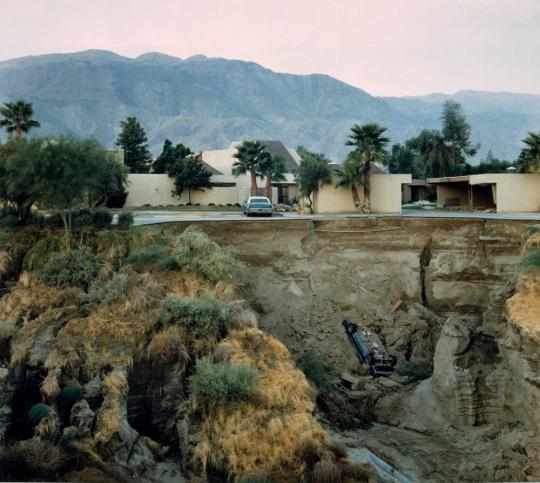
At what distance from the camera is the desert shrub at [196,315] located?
581 inches

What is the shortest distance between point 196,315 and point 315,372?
5536 mm

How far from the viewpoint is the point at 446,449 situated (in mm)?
15844

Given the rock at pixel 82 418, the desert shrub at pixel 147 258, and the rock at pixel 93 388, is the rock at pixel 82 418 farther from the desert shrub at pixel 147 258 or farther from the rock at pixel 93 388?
the desert shrub at pixel 147 258

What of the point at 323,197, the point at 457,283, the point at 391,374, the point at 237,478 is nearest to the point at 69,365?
the point at 237,478

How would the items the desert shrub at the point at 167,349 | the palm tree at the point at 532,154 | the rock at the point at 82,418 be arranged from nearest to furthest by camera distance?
the rock at the point at 82,418
the desert shrub at the point at 167,349
the palm tree at the point at 532,154

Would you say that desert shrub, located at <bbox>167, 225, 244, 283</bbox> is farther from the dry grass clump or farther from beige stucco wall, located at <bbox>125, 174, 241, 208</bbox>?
beige stucco wall, located at <bbox>125, 174, 241, 208</bbox>

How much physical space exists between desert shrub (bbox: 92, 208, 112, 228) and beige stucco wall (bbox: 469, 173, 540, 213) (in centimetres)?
2278

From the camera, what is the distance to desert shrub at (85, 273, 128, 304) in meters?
16.1

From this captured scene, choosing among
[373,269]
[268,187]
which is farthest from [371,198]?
[268,187]

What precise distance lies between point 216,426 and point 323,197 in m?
22.5

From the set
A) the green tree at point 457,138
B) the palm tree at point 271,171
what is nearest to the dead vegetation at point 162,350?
the palm tree at point 271,171

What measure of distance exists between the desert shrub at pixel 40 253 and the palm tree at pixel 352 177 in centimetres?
1692

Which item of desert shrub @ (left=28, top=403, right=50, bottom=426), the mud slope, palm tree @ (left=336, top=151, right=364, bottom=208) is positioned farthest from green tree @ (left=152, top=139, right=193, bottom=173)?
desert shrub @ (left=28, top=403, right=50, bottom=426)

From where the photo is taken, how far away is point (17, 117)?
36.0 m
